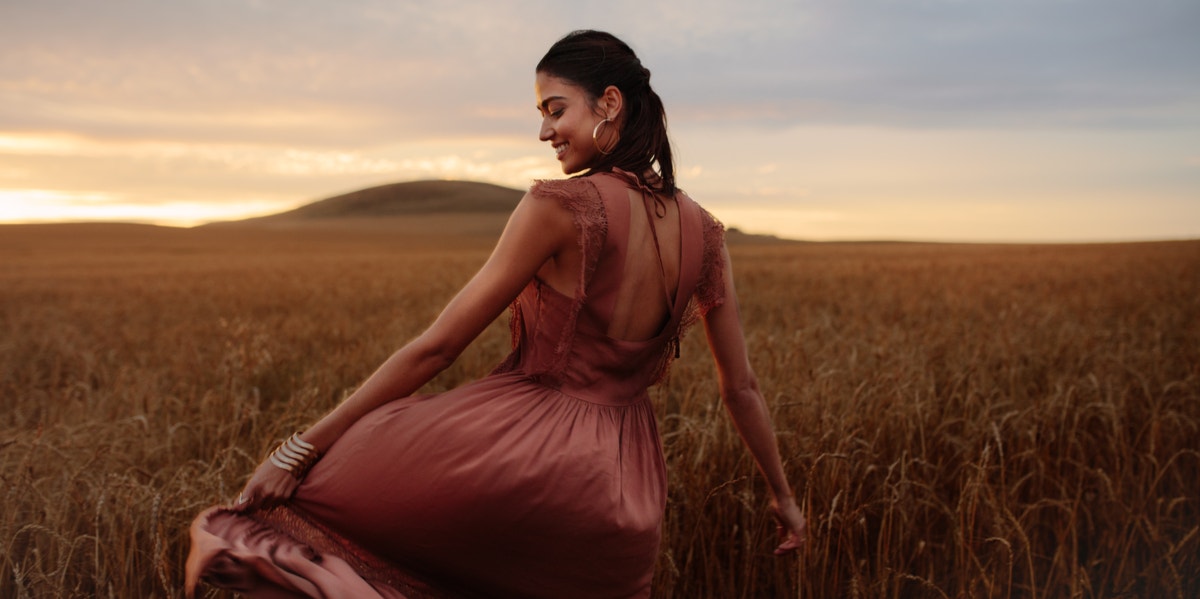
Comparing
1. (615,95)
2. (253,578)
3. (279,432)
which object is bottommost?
(279,432)

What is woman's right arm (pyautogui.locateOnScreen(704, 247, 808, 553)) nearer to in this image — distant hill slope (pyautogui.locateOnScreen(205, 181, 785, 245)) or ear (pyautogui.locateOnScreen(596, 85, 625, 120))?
ear (pyautogui.locateOnScreen(596, 85, 625, 120))

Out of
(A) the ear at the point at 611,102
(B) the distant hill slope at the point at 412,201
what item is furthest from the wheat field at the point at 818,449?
(B) the distant hill slope at the point at 412,201

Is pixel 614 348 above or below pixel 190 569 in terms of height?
above

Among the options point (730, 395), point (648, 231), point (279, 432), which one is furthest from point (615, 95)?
point (279, 432)

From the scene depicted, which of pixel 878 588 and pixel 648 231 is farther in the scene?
pixel 878 588

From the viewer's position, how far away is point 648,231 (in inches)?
63.9

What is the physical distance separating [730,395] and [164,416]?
339cm

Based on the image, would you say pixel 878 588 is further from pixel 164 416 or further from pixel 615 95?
pixel 164 416

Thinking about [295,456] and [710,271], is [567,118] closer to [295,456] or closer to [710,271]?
[710,271]

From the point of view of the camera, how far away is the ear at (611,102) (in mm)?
1638

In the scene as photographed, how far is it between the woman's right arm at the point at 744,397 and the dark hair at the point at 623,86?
265 millimetres

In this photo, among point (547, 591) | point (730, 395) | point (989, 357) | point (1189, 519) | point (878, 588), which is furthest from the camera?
point (989, 357)

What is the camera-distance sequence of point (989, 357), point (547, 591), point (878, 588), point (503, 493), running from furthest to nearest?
point (989, 357) < point (878, 588) < point (547, 591) < point (503, 493)

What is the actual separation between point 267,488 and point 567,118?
0.88 metres
